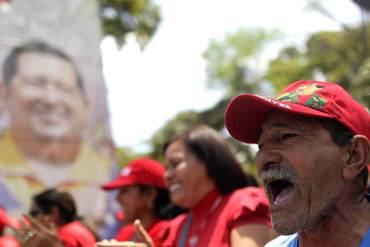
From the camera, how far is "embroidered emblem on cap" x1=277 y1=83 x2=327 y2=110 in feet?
6.81

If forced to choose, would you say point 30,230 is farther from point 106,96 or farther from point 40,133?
point 106,96

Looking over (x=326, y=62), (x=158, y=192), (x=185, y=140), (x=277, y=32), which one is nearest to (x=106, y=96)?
(x=158, y=192)

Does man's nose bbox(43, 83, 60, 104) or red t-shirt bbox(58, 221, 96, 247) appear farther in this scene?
man's nose bbox(43, 83, 60, 104)

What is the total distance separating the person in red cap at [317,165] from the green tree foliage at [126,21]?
14.2m

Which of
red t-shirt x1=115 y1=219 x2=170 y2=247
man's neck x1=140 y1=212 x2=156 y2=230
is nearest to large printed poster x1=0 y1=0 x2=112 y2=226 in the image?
man's neck x1=140 y1=212 x2=156 y2=230

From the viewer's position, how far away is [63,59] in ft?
31.9

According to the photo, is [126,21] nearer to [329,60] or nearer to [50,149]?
[329,60]

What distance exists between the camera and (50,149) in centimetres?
933

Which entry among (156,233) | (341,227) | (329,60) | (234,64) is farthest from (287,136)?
(234,64)

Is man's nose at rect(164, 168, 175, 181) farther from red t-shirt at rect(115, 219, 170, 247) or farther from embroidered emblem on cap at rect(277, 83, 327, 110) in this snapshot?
embroidered emblem on cap at rect(277, 83, 327, 110)

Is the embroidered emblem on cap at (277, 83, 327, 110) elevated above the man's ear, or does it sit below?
above

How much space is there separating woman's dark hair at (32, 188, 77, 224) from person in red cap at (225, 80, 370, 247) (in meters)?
2.41

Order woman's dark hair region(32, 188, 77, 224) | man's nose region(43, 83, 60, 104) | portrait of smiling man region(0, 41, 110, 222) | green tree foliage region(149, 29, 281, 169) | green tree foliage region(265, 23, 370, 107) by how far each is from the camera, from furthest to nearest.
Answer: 1. green tree foliage region(149, 29, 281, 169)
2. green tree foliage region(265, 23, 370, 107)
3. man's nose region(43, 83, 60, 104)
4. portrait of smiling man region(0, 41, 110, 222)
5. woman's dark hair region(32, 188, 77, 224)

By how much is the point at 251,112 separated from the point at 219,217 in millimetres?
1275
